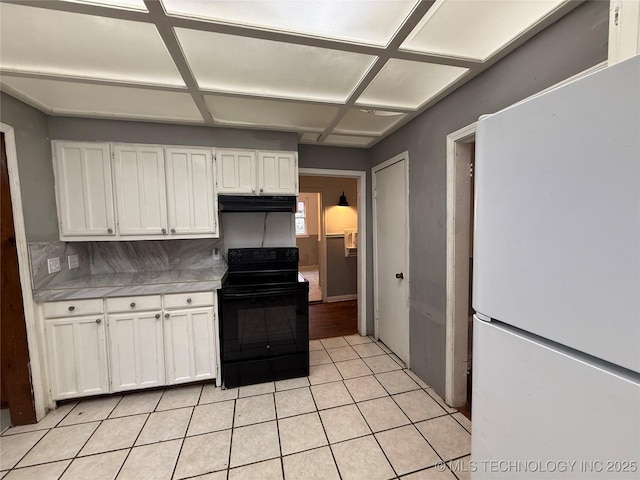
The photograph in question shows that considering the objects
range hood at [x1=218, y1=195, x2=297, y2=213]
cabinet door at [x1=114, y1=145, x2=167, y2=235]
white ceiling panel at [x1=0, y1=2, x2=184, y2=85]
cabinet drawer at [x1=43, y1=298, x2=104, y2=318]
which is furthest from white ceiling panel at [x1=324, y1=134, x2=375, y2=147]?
cabinet drawer at [x1=43, y1=298, x2=104, y2=318]

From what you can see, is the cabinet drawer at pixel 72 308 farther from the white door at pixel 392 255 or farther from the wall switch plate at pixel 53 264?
the white door at pixel 392 255

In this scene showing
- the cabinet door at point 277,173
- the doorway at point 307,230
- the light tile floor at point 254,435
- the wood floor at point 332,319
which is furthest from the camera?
the doorway at point 307,230

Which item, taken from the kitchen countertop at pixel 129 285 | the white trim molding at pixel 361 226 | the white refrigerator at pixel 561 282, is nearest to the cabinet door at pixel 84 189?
the kitchen countertop at pixel 129 285

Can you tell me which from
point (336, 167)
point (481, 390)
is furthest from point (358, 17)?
point (336, 167)

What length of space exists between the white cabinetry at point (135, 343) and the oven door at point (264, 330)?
0.51 metres

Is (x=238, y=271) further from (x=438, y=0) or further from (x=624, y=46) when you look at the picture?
(x=624, y=46)

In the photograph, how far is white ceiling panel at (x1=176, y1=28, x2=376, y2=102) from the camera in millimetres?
1356

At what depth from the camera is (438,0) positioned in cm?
111

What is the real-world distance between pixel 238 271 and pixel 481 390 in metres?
2.25

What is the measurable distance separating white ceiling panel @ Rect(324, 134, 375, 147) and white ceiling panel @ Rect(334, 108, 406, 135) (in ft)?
0.56

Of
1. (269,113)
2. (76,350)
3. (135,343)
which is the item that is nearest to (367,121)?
(269,113)

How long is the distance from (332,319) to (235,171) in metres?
2.58

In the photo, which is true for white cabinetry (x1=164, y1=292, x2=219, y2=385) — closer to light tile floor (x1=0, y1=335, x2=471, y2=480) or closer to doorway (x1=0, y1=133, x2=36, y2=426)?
light tile floor (x1=0, y1=335, x2=471, y2=480)

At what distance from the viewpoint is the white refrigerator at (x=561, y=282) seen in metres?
0.47
